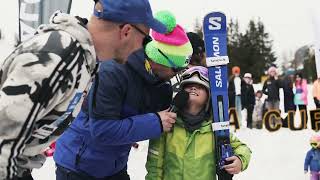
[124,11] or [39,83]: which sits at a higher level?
[124,11]

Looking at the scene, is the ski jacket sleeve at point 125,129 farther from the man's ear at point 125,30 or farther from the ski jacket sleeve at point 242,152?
the man's ear at point 125,30

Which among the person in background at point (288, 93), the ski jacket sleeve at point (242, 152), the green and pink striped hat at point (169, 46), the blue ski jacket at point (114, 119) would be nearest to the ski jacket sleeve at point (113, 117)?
the blue ski jacket at point (114, 119)

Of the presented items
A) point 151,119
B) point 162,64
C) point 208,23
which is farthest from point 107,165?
point 208,23

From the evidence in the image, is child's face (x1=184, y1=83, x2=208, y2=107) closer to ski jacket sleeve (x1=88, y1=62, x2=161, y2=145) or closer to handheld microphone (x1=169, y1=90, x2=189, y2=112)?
handheld microphone (x1=169, y1=90, x2=189, y2=112)

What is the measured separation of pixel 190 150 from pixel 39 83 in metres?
1.47

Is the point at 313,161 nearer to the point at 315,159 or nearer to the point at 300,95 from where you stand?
the point at 315,159

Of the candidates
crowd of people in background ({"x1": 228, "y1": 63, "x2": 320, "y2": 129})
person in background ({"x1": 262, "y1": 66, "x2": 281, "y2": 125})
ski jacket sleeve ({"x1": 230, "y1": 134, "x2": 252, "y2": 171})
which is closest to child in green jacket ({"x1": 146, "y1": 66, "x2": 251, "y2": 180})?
ski jacket sleeve ({"x1": 230, "y1": 134, "x2": 252, "y2": 171})

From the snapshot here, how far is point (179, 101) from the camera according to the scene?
269 cm

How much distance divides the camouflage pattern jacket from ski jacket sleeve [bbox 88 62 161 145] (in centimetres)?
76

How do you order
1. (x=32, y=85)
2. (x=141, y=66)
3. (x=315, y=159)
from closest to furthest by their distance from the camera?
(x=32, y=85) < (x=141, y=66) < (x=315, y=159)

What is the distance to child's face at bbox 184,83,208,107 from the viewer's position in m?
2.80

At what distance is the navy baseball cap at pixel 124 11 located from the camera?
1.62 metres

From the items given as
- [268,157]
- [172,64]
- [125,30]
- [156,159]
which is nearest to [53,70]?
[125,30]

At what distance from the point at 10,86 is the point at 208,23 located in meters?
1.79
